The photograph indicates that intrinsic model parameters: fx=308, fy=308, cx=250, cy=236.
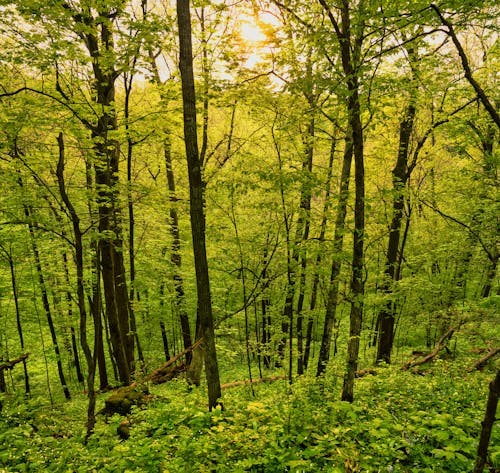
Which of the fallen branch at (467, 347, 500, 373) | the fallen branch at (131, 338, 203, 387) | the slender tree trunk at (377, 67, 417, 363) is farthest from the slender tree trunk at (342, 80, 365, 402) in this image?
the slender tree trunk at (377, 67, 417, 363)

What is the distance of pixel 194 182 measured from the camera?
4895 millimetres

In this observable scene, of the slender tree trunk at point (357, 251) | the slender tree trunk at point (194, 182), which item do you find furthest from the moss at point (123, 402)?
the slender tree trunk at point (357, 251)

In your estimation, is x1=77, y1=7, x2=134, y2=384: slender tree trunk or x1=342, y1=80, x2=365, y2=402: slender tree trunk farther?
x1=77, y1=7, x2=134, y2=384: slender tree trunk

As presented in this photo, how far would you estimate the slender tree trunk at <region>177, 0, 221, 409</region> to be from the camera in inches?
186

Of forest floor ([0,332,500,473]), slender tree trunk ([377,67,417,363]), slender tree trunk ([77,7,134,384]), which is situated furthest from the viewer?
slender tree trunk ([377,67,417,363])

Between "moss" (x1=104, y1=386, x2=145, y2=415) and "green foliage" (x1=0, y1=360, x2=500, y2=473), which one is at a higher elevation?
"green foliage" (x1=0, y1=360, x2=500, y2=473)

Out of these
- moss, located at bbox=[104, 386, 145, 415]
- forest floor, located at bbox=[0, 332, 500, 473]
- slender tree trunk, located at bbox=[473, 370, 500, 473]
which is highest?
slender tree trunk, located at bbox=[473, 370, 500, 473]

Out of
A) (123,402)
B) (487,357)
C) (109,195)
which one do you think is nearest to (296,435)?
(487,357)

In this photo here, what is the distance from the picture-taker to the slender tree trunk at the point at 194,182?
4.73 metres

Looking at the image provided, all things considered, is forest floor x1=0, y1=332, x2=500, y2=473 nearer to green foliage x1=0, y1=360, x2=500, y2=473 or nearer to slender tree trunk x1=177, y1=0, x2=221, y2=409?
green foliage x1=0, y1=360, x2=500, y2=473

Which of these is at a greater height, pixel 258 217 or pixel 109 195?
pixel 109 195

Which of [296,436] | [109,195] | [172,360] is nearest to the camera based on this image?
[296,436]

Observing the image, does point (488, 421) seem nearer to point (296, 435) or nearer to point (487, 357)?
point (487, 357)

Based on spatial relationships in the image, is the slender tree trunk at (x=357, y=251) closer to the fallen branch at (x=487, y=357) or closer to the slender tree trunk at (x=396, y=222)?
the fallen branch at (x=487, y=357)
